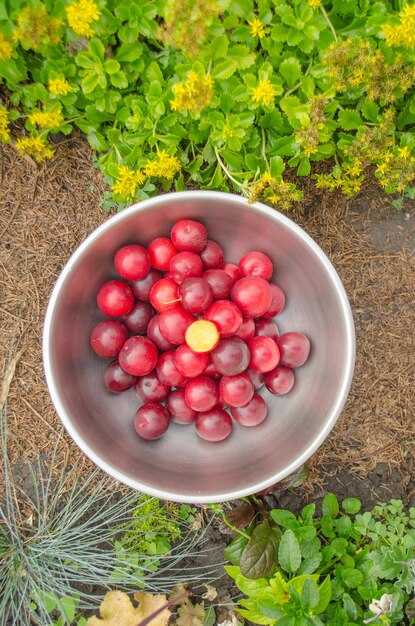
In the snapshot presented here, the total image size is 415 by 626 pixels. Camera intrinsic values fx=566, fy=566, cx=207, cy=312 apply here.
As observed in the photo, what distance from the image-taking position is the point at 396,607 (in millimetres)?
1738

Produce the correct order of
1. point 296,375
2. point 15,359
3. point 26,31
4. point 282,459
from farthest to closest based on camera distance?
point 15,359
point 296,375
point 282,459
point 26,31

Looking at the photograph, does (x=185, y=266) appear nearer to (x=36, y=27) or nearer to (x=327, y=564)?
(x=36, y=27)

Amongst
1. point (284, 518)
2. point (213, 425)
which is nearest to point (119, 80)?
point (213, 425)

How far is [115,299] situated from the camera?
1.63 meters

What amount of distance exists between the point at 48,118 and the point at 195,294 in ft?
2.07

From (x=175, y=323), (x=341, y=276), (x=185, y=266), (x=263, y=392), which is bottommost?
(x=263, y=392)

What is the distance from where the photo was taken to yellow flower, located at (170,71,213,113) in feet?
4.67

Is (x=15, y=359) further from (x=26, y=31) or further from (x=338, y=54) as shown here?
(x=338, y=54)

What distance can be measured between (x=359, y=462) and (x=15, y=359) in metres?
1.25

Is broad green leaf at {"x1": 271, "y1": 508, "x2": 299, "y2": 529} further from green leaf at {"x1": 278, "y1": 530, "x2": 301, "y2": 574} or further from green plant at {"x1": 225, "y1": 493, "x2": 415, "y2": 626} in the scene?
green leaf at {"x1": 278, "y1": 530, "x2": 301, "y2": 574}

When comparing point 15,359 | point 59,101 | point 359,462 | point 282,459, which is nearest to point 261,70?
point 59,101

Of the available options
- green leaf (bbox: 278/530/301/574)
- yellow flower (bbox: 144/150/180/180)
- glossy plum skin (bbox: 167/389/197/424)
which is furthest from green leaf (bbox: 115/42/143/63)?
green leaf (bbox: 278/530/301/574)

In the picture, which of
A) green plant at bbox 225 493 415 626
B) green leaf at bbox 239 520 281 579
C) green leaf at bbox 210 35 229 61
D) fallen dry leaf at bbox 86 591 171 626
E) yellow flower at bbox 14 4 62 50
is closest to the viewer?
yellow flower at bbox 14 4 62 50

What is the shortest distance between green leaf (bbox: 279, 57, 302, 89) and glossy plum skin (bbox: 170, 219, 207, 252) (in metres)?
0.47
